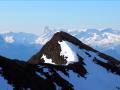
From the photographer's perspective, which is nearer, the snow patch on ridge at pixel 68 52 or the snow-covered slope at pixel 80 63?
the snow-covered slope at pixel 80 63

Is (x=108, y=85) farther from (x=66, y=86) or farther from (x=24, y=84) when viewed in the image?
(x=24, y=84)

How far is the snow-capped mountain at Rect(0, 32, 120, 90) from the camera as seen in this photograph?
79312 mm

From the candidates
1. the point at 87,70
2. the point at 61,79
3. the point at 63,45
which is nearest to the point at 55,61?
the point at 63,45

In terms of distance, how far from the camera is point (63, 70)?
9362cm

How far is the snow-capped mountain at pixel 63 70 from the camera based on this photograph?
7931cm

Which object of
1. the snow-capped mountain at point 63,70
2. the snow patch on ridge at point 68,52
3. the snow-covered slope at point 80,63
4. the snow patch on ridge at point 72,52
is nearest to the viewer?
the snow-capped mountain at point 63,70

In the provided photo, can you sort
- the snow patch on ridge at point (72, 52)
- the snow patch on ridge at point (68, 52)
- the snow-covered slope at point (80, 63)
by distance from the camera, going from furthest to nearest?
the snow patch on ridge at point (72, 52) → the snow patch on ridge at point (68, 52) → the snow-covered slope at point (80, 63)

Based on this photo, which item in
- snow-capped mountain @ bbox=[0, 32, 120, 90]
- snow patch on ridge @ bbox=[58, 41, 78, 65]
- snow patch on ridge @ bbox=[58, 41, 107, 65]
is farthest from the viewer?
snow patch on ridge @ bbox=[58, 41, 107, 65]

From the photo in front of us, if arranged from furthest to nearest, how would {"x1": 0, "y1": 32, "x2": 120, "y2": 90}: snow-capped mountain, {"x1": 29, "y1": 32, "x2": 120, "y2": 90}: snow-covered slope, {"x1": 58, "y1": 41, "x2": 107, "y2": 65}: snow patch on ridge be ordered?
{"x1": 58, "y1": 41, "x2": 107, "y2": 65}: snow patch on ridge < {"x1": 29, "y1": 32, "x2": 120, "y2": 90}: snow-covered slope < {"x1": 0, "y1": 32, "x2": 120, "y2": 90}: snow-capped mountain

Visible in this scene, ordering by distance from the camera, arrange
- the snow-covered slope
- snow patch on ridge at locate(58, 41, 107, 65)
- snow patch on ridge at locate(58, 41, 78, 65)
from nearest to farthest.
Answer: the snow-covered slope < snow patch on ridge at locate(58, 41, 78, 65) < snow patch on ridge at locate(58, 41, 107, 65)

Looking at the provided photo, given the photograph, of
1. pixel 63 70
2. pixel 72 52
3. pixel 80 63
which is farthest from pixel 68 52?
pixel 63 70

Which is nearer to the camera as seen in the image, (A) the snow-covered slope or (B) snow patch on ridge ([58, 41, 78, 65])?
(A) the snow-covered slope

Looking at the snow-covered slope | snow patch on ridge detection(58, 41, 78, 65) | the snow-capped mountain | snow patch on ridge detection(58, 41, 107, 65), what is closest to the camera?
the snow-capped mountain

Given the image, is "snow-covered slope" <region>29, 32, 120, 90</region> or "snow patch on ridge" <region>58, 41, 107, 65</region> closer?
"snow-covered slope" <region>29, 32, 120, 90</region>
